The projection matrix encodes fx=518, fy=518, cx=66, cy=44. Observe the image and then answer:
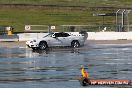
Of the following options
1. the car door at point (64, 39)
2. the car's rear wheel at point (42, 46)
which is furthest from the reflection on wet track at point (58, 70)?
the car door at point (64, 39)

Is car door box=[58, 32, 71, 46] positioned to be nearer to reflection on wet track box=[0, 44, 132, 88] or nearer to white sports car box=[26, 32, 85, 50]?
white sports car box=[26, 32, 85, 50]

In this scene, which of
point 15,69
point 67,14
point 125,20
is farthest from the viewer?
point 67,14

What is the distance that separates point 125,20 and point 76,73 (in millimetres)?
35005

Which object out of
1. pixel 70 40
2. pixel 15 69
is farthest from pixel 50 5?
pixel 15 69

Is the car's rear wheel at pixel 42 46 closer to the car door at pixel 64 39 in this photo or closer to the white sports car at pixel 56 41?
the white sports car at pixel 56 41

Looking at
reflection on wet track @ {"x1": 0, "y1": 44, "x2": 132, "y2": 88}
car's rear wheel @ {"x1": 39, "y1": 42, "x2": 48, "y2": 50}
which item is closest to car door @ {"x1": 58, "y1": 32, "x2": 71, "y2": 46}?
car's rear wheel @ {"x1": 39, "y1": 42, "x2": 48, "y2": 50}

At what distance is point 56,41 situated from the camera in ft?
135

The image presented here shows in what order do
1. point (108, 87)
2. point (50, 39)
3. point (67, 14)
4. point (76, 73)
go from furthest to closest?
point (67, 14) → point (50, 39) → point (76, 73) → point (108, 87)

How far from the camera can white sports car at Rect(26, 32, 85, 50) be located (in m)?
39.8

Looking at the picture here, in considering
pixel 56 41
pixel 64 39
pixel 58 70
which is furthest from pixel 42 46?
pixel 58 70

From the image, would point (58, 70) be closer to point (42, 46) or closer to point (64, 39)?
point (42, 46)

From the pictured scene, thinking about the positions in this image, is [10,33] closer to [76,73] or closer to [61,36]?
[61,36]

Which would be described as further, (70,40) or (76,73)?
(70,40)

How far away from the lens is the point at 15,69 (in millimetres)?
23906
